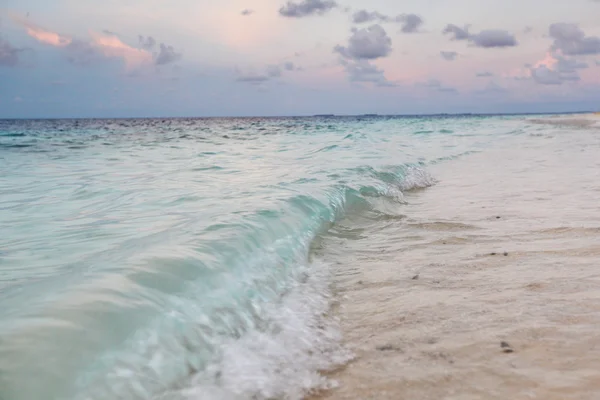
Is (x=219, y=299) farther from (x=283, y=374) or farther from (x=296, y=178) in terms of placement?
(x=296, y=178)

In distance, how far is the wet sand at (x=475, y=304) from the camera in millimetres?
1857

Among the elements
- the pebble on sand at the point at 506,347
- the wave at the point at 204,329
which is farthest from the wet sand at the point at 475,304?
the wave at the point at 204,329

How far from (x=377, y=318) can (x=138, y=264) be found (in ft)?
4.96

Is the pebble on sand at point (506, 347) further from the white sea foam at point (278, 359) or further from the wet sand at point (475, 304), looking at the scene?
the white sea foam at point (278, 359)

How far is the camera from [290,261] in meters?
3.70

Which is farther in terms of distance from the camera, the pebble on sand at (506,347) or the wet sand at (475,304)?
the pebble on sand at (506,347)

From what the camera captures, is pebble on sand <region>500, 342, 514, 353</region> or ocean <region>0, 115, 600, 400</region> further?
pebble on sand <region>500, 342, 514, 353</region>

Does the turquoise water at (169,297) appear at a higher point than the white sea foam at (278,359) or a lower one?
higher

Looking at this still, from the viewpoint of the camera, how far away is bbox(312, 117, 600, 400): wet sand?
73.1 inches

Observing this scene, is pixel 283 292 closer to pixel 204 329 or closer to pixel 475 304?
pixel 204 329

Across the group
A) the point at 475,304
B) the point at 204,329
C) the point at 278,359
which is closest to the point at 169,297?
the point at 204,329

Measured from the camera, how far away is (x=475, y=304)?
2.64 meters

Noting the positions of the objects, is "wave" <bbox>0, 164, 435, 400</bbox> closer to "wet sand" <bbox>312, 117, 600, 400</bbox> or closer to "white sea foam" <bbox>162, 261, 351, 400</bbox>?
"white sea foam" <bbox>162, 261, 351, 400</bbox>

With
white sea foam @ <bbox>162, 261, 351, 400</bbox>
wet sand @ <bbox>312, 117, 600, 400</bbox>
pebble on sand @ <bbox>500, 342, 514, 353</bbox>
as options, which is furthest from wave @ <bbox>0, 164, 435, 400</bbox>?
pebble on sand @ <bbox>500, 342, 514, 353</bbox>
